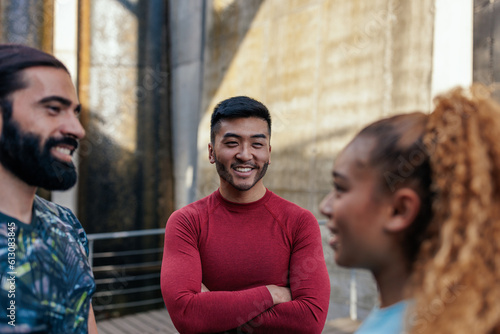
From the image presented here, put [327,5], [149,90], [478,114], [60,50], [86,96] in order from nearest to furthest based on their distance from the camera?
[478,114], [327,5], [60,50], [86,96], [149,90]

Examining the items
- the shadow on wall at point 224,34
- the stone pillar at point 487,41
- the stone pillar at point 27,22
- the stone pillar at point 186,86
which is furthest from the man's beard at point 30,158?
the stone pillar at point 27,22

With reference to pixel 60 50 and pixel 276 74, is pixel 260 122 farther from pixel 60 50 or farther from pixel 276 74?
pixel 60 50

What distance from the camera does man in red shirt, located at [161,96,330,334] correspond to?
163 cm

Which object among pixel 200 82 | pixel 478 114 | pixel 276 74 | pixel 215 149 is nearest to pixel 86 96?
pixel 200 82

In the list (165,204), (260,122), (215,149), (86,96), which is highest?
(86,96)

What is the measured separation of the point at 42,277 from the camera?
1117 millimetres

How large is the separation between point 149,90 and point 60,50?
5.51ft

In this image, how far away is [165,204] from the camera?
812 cm

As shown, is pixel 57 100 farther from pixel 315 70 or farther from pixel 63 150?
pixel 315 70

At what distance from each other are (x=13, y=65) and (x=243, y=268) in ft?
3.54

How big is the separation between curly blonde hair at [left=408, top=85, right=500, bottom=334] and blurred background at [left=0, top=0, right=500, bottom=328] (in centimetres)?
341

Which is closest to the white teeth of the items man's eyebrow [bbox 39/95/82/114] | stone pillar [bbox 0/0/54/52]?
man's eyebrow [bbox 39/95/82/114]

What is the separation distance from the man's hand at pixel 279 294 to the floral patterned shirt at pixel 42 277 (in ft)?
2.32

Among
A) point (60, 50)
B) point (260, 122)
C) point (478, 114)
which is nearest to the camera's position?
point (478, 114)
